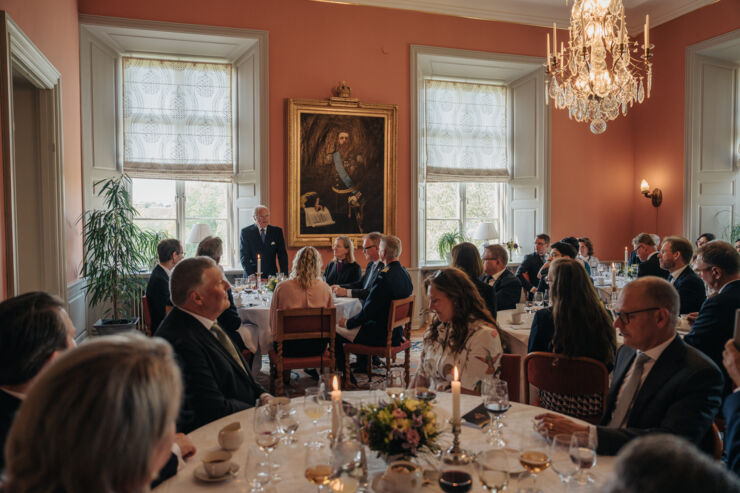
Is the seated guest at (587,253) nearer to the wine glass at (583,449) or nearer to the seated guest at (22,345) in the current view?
the wine glass at (583,449)

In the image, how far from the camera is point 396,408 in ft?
5.54

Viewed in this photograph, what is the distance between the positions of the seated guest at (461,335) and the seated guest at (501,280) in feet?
7.36

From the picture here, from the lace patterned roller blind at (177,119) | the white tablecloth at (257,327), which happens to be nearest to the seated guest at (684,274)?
the white tablecloth at (257,327)

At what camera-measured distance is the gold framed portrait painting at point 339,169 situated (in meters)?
7.89

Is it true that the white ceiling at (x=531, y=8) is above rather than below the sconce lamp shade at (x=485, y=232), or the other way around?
above

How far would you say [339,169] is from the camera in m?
8.10

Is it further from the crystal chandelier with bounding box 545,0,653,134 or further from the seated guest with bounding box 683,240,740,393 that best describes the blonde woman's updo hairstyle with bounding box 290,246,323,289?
the crystal chandelier with bounding box 545,0,653,134

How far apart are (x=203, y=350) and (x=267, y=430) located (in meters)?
0.91

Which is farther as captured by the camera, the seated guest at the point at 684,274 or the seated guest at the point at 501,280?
the seated guest at the point at 501,280

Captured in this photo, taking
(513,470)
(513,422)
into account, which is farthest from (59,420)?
(513,422)

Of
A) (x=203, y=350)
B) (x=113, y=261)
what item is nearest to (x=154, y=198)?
(x=113, y=261)

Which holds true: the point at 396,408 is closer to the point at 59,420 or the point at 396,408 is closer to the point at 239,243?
the point at 59,420

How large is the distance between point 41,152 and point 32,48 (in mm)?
1203

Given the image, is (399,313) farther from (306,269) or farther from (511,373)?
(511,373)
